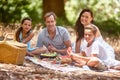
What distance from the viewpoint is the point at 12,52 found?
586 centimetres

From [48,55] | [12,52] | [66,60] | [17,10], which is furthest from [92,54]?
[17,10]

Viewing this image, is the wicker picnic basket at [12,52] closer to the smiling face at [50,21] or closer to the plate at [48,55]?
the plate at [48,55]

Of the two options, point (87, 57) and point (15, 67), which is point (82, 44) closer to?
point (87, 57)

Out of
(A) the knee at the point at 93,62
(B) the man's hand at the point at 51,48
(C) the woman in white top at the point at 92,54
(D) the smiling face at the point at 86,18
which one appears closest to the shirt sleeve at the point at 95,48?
(C) the woman in white top at the point at 92,54

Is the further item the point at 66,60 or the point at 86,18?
the point at 86,18

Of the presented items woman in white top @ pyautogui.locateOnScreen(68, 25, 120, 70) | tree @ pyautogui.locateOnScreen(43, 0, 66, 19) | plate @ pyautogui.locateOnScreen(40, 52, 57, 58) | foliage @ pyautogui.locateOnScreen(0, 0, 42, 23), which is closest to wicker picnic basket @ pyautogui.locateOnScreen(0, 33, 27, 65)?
plate @ pyautogui.locateOnScreen(40, 52, 57, 58)

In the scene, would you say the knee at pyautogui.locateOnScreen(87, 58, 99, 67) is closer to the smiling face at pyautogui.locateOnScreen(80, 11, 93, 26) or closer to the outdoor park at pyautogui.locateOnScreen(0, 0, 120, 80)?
the smiling face at pyautogui.locateOnScreen(80, 11, 93, 26)

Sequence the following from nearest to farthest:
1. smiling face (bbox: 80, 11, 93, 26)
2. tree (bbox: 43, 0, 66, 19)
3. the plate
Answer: the plate
smiling face (bbox: 80, 11, 93, 26)
tree (bbox: 43, 0, 66, 19)

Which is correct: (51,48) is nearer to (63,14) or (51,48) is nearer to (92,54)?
(92,54)

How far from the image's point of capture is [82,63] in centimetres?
602

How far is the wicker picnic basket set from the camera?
5.83 metres

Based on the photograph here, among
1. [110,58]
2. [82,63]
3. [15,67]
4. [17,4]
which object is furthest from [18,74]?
[17,4]

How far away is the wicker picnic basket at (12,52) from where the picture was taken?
5.83 metres

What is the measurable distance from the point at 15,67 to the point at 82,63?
100 cm
